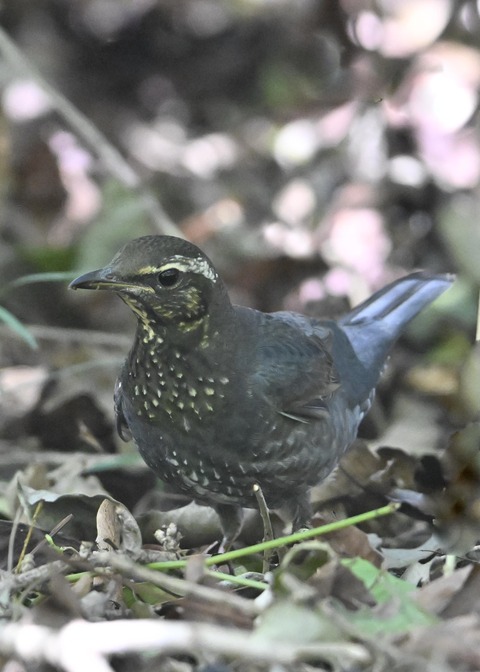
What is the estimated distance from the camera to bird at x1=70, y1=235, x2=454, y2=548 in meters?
3.65

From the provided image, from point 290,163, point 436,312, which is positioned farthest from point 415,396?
point 290,163

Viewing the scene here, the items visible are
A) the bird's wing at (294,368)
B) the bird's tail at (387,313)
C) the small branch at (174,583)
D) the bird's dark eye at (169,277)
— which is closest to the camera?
the small branch at (174,583)

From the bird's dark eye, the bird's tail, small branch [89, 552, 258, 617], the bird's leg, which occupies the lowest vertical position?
the bird's leg

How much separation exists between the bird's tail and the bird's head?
44.6 inches

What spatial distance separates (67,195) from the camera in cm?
756

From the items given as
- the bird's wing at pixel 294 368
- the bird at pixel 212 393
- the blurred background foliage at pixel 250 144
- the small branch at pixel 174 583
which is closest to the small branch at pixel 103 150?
the blurred background foliage at pixel 250 144

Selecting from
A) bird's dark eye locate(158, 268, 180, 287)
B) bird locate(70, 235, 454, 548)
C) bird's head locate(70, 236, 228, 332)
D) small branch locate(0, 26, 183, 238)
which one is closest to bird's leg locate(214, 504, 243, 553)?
bird locate(70, 235, 454, 548)

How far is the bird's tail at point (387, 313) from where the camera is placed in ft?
15.7

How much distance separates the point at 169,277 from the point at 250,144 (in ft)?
15.3

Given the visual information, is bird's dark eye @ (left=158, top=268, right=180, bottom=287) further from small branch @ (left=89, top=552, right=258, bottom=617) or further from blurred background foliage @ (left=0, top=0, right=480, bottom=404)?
blurred background foliage @ (left=0, top=0, right=480, bottom=404)

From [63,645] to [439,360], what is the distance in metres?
3.74

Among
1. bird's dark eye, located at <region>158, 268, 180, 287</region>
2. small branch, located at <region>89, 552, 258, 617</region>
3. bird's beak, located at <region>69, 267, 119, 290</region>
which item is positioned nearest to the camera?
small branch, located at <region>89, 552, 258, 617</region>

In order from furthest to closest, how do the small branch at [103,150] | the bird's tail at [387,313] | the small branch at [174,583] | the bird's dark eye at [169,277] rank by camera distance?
the small branch at [103,150] → the bird's tail at [387,313] → the bird's dark eye at [169,277] → the small branch at [174,583]

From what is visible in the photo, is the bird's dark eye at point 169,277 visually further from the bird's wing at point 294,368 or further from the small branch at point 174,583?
the small branch at point 174,583
